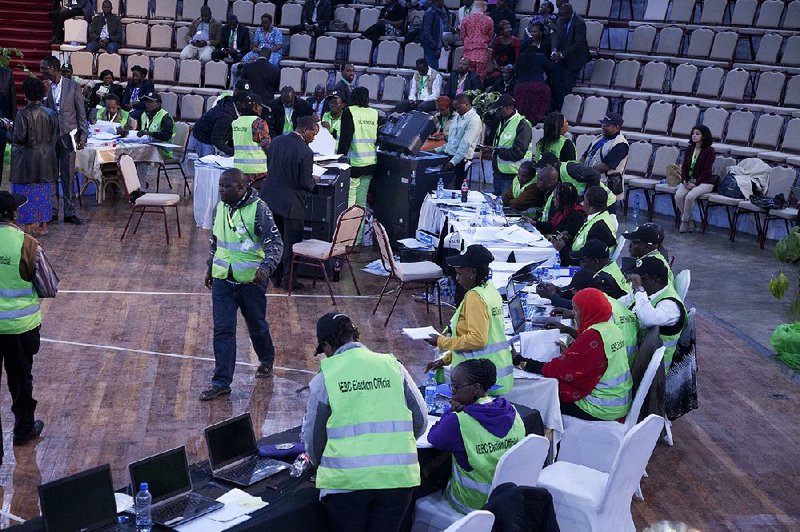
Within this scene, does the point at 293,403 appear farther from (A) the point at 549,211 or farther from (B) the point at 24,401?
(A) the point at 549,211

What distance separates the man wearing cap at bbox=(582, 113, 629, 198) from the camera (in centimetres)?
1170

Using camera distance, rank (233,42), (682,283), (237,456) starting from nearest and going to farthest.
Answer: (237,456), (682,283), (233,42)

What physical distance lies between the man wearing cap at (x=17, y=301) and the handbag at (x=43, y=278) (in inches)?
0.9

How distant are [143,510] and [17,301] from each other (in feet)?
8.26

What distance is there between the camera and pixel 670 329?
7191mm

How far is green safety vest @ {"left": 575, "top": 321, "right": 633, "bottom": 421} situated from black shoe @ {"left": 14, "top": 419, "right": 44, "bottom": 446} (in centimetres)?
354

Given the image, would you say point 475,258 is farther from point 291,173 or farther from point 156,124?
point 156,124

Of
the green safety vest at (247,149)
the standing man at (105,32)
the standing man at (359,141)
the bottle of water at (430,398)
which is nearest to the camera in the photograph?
the bottle of water at (430,398)

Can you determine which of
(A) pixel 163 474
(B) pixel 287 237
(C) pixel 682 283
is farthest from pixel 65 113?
(A) pixel 163 474

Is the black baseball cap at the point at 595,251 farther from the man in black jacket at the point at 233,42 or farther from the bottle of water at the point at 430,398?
the man in black jacket at the point at 233,42

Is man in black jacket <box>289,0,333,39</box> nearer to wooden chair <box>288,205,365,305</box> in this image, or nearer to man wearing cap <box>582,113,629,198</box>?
man wearing cap <box>582,113,629,198</box>

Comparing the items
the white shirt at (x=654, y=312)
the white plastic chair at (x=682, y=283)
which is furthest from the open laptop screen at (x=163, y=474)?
the white plastic chair at (x=682, y=283)

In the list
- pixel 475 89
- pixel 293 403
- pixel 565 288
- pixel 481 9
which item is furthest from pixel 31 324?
pixel 481 9

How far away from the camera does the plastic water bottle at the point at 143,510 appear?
4555 mm
